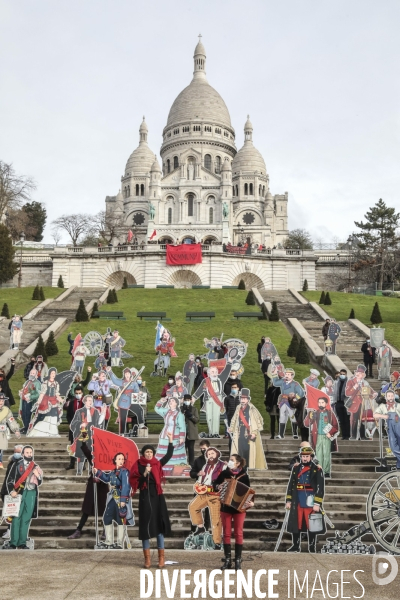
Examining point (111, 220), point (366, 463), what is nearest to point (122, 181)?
point (111, 220)

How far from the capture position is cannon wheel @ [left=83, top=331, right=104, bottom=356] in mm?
23266

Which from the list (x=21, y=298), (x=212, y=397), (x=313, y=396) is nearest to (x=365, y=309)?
(x=21, y=298)

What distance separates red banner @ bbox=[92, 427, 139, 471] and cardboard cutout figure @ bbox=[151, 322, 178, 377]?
12.0 meters

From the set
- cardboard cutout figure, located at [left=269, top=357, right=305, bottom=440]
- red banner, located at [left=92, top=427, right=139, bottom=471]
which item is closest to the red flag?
cardboard cutout figure, located at [left=269, top=357, right=305, bottom=440]

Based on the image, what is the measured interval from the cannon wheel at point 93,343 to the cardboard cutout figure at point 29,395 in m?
7.08

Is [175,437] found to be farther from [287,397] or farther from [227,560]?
[227,560]

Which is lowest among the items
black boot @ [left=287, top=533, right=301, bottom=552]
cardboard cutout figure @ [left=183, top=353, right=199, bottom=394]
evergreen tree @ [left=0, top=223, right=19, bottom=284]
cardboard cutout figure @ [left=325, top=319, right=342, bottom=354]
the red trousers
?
black boot @ [left=287, top=533, right=301, bottom=552]

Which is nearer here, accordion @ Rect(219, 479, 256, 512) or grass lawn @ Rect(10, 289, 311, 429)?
accordion @ Rect(219, 479, 256, 512)

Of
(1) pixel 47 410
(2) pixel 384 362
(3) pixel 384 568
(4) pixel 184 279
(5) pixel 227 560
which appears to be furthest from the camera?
(4) pixel 184 279

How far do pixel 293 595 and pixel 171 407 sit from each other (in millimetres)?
5667

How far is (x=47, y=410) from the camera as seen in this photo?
50.7 feet

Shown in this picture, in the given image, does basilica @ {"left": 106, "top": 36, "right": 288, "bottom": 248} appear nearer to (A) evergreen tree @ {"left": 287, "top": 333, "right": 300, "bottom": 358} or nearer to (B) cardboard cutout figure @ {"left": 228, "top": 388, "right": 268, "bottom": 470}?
(A) evergreen tree @ {"left": 287, "top": 333, "right": 300, "bottom": 358}

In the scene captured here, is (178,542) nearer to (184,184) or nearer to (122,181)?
(184,184)

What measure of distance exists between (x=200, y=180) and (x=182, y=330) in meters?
68.8
